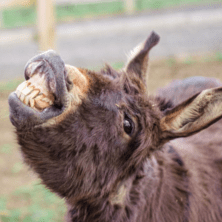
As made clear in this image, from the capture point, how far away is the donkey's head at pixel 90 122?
1.74 metres

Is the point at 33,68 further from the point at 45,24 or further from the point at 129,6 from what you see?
the point at 129,6

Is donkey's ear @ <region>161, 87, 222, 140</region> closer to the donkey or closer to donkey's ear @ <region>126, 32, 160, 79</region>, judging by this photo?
the donkey

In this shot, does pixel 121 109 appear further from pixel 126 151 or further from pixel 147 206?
pixel 147 206

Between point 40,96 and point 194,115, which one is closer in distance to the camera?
point 40,96

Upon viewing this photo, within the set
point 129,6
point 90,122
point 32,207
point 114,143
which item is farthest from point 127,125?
point 129,6

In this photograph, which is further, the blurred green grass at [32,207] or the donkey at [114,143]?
the blurred green grass at [32,207]

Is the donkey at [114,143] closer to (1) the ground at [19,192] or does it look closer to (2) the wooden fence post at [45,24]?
(1) the ground at [19,192]

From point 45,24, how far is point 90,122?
416 cm

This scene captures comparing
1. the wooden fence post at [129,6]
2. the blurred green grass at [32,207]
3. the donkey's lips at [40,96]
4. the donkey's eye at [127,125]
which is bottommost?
the blurred green grass at [32,207]

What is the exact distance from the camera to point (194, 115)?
6.26 feet

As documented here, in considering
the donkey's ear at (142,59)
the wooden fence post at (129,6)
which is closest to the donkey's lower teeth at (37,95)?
the donkey's ear at (142,59)

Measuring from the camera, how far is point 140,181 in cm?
216

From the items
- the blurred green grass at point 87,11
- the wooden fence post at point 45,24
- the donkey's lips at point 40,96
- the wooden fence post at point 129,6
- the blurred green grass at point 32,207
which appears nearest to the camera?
the donkey's lips at point 40,96

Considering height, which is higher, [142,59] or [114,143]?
[142,59]
